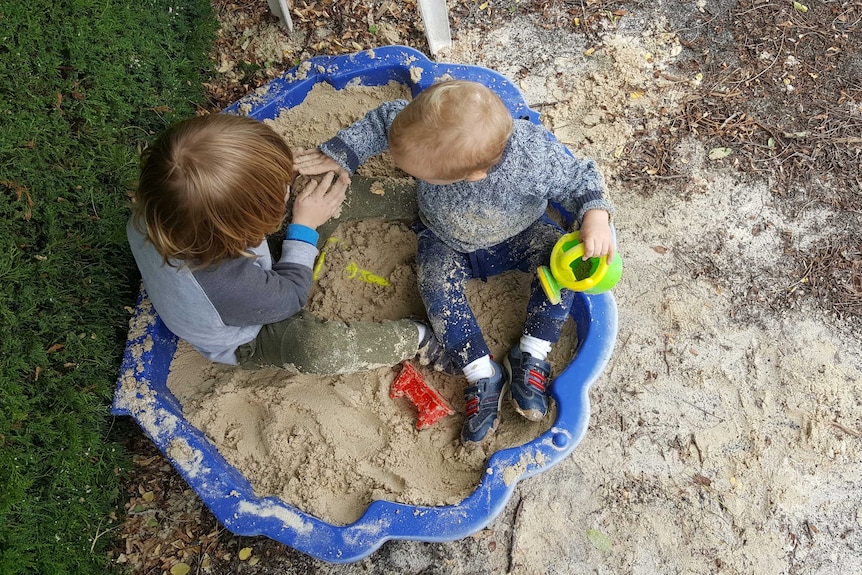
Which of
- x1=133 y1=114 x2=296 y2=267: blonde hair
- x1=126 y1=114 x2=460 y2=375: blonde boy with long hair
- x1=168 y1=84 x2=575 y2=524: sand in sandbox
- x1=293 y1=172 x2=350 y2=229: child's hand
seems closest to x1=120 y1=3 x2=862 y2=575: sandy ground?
x1=168 y1=84 x2=575 y2=524: sand in sandbox

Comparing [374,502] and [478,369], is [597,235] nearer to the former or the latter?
[478,369]

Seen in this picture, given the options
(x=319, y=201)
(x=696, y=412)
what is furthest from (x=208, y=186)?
(x=696, y=412)

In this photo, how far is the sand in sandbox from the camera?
5.42 feet

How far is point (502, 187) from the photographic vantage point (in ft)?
4.96

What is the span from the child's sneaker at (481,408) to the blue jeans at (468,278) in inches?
2.9

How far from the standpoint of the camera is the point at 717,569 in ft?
5.55

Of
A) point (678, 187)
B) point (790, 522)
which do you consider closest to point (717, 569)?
point (790, 522)

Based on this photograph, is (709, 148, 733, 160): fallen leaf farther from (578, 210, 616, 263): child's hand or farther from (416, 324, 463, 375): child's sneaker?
(416, 324, 463, 375): child's sneaker

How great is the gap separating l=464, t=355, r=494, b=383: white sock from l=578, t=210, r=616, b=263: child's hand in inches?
15.6

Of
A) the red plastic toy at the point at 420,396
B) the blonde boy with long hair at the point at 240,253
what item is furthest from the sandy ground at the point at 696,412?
the blonde boy with long hair at the point at 240,253

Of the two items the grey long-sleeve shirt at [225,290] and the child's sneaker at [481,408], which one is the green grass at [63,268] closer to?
the grey long-sleeve shirt at [225,290]

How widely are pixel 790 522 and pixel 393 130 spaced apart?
55.6 inches

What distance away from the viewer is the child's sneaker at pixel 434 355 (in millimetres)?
1755

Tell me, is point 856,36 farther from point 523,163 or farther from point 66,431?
point 66,431
